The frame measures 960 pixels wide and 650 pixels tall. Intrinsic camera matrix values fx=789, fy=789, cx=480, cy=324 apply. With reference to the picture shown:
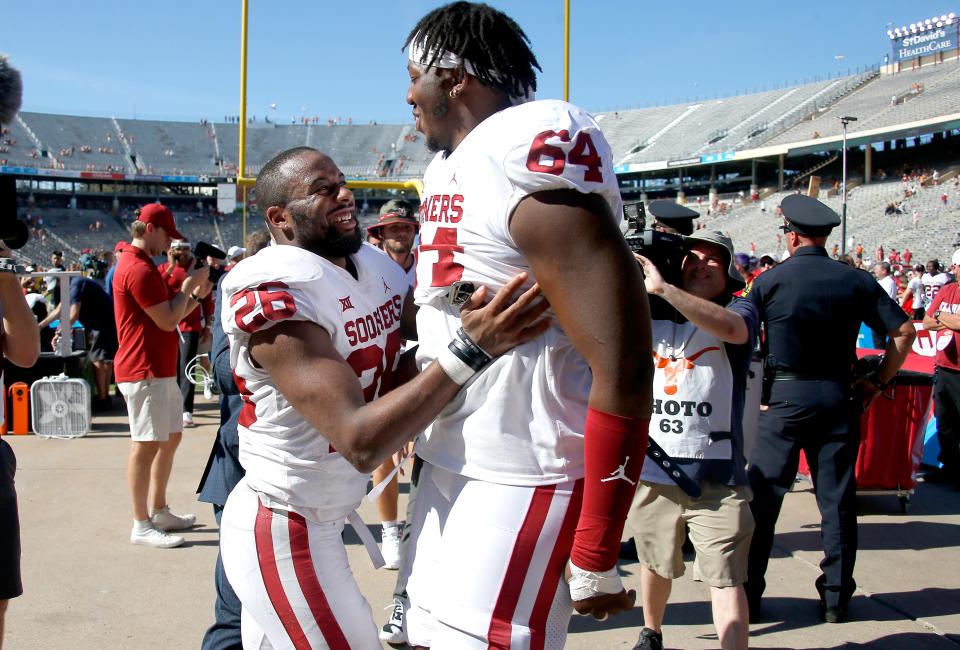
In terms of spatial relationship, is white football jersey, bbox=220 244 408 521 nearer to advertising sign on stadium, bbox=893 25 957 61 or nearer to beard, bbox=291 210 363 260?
beard, bbox=291 210 363 260

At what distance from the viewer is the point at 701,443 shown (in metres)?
3.12

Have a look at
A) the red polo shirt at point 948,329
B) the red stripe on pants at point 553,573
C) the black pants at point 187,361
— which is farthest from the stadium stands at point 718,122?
the red stripe on pants at point 553,573

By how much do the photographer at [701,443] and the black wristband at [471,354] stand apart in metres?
1.77

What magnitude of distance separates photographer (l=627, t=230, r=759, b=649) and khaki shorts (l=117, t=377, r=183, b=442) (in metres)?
2.91

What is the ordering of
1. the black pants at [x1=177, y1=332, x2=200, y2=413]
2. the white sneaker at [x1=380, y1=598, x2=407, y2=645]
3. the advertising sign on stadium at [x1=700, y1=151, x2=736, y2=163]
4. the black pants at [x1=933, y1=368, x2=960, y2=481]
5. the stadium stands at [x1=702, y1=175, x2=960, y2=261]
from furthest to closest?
1. the advertising sign on stadium at [x1=700, y1=151, x2=736, y2=163]
2. the stadium stands at [x1=702, y1=175, x2=960, y2=261]
3. the black pants at [x1=177, y1=332, x2=200, y2=413]
4. the black pants at [x1=933, y1=368, x2=960, y2=481]
5. the white sneaker at [x1=380, y1=598, x2=407, y2=645]

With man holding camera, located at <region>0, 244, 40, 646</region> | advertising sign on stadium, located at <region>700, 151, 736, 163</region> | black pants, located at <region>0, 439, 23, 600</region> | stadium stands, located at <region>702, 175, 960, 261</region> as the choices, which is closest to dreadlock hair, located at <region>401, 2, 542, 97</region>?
man holding camera, located at <region>0, 244, 40, 646</region>

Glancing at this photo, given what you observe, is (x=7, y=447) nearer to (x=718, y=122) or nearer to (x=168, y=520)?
(x=168, y=520)

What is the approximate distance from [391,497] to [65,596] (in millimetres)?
1679

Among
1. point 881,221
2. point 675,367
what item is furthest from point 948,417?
point 881,221

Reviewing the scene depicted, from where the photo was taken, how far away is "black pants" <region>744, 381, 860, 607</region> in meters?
3.67

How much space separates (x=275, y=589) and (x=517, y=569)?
76 centimetres

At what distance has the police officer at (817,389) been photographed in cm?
369

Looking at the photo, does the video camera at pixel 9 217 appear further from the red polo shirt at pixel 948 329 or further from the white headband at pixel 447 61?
the red polo shirt at pixel 948 329

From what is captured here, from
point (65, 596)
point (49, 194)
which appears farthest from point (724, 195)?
point (65, 596)
